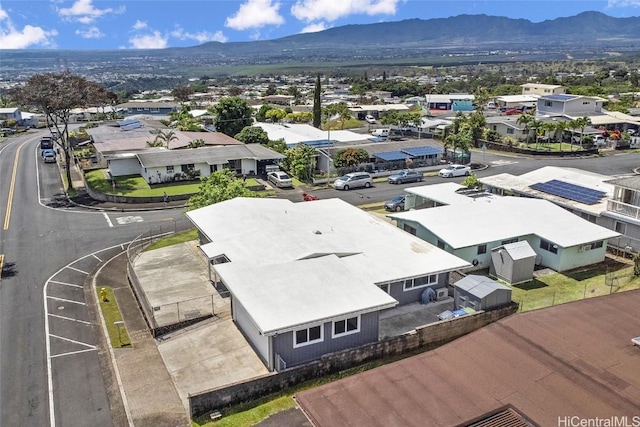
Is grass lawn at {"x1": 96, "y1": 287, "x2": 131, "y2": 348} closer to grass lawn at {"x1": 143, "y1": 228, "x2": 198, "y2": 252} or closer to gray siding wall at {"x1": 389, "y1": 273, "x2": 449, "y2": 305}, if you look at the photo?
grass lawn at {"x1": 143, "y1": 228, "x2": 198, "y2": 252}

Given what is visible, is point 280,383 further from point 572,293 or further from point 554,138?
point 554,138

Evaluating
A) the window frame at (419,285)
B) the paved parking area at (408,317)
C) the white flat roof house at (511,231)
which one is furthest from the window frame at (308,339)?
the white flat roof house at (511,231)

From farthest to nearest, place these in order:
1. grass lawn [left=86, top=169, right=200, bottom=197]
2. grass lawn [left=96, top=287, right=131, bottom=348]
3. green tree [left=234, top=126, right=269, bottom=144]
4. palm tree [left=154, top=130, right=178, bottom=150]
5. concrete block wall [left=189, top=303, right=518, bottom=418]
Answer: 1. green tree [left=234, top=126, right=269, bottom=144]
2. palm tree [left=154, top=130, right=178, bottom=150]
3. grass lawn [left=86, top=169, right=200, bottom=197]
4. grass lawn [left=96, top=287, right=131, bottom=348]
5. concrete block wall [left=189, top=303, right=518, bottom=418]

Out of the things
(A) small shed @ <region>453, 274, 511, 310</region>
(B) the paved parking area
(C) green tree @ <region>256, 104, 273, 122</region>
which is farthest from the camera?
(C) green tree @ <region>256, 104, 273, 122</region>

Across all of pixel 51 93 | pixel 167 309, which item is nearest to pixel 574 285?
pixel 167 309

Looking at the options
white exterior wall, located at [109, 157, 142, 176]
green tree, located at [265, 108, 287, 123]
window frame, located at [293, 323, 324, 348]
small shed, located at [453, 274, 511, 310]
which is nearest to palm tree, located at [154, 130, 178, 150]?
white exterior wall, located at [109, 157, 142, 176]

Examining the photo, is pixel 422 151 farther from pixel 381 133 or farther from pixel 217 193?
pixel 217 193
